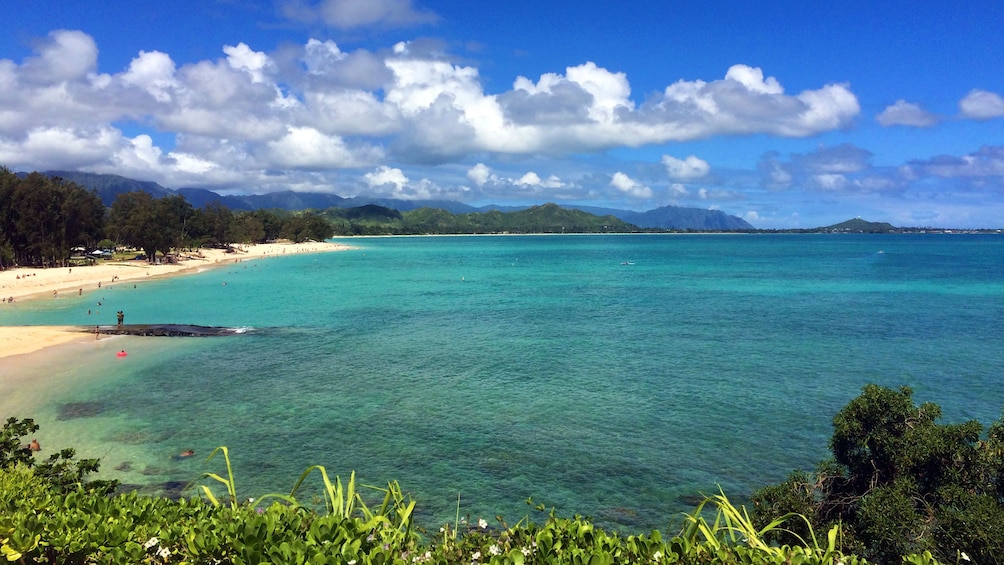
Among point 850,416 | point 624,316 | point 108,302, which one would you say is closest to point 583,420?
point 850,416

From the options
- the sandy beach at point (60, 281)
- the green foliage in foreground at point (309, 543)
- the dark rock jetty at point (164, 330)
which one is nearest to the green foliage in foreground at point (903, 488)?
the green foliage in foreground at point (309, 543)

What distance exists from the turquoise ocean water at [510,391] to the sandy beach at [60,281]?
4743mm

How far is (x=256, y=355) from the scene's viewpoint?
3672cm

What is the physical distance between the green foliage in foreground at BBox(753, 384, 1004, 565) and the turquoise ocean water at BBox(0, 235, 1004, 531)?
4.98m

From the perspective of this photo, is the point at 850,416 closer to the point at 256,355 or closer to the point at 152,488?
the point at 152,488

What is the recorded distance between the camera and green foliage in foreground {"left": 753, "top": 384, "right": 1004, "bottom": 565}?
968 centimetres

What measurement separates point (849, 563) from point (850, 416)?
27.8ft

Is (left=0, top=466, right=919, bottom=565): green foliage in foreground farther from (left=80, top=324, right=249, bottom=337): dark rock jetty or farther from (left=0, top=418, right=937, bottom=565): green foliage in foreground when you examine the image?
(left=80, top=324, right=249, bottom=337): dark rock jetty

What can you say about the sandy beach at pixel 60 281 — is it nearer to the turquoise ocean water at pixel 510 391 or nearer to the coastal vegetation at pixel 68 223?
the coastal vegetation at pixel 68 223

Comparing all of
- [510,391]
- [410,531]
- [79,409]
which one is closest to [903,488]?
[410,531]

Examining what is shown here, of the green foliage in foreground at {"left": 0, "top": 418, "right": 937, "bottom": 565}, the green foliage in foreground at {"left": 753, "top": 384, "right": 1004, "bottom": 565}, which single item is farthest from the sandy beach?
the green foliage in foreground at {"left": 753, "top": 384, "right": 1004, "bottom": 565}

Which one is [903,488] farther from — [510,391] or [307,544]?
[510,391]

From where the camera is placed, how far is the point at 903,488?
10.9 meters

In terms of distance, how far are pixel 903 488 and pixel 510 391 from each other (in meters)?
19.3
